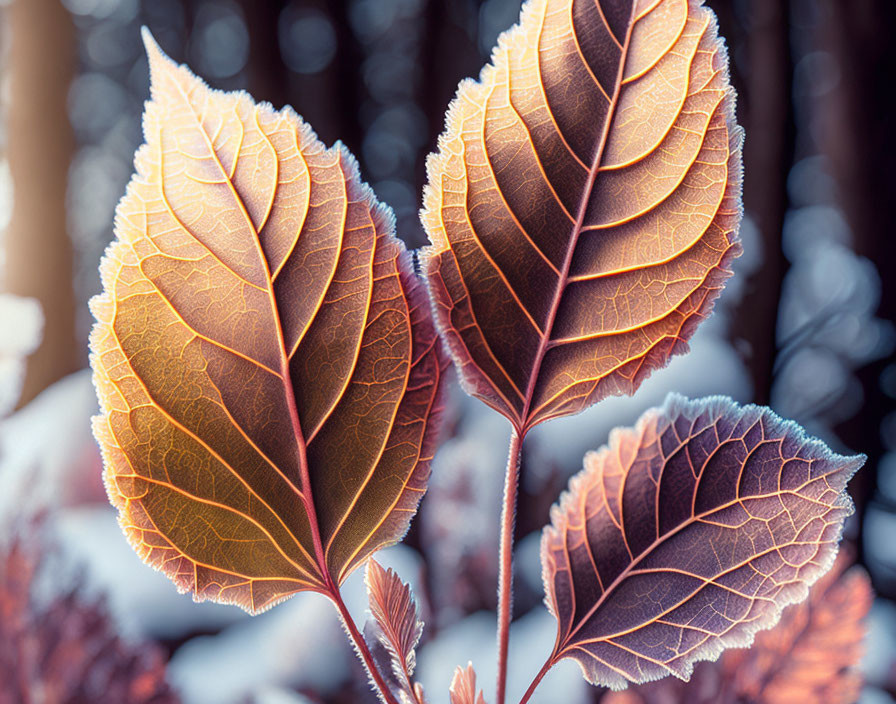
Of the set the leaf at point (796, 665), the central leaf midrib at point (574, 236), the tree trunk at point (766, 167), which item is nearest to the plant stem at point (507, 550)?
the central leaf midrib at point (574, 236)

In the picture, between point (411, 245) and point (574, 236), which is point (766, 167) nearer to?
point (411, 245)

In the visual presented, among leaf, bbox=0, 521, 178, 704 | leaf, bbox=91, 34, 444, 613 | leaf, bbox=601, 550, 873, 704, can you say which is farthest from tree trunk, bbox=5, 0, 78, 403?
leaf, bbox=601, 550, 873, 704

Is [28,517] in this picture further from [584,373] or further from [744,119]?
[744,119]

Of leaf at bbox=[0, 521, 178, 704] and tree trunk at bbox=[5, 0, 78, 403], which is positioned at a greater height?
tree trunk at bbox=[5, 0, 78, 403]

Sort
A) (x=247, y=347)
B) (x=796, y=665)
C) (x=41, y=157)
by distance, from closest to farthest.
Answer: (x=247, y=347) → (x=796, y=665) → (x=41, y=157)

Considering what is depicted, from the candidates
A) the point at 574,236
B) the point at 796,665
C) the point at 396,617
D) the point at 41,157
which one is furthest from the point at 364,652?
the point at 41,157

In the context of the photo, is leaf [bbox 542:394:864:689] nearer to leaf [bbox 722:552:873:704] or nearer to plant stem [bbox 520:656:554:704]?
plant stem [bbox 520:656:554:704]

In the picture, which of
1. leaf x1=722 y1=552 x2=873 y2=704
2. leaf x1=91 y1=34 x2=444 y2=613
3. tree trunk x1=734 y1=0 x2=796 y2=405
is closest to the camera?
leaf x1=91 y1=34 x2=444 y2=613

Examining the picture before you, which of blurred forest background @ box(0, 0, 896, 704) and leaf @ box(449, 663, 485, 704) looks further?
blurred forest background @ box(0, 0, 896, 704)
